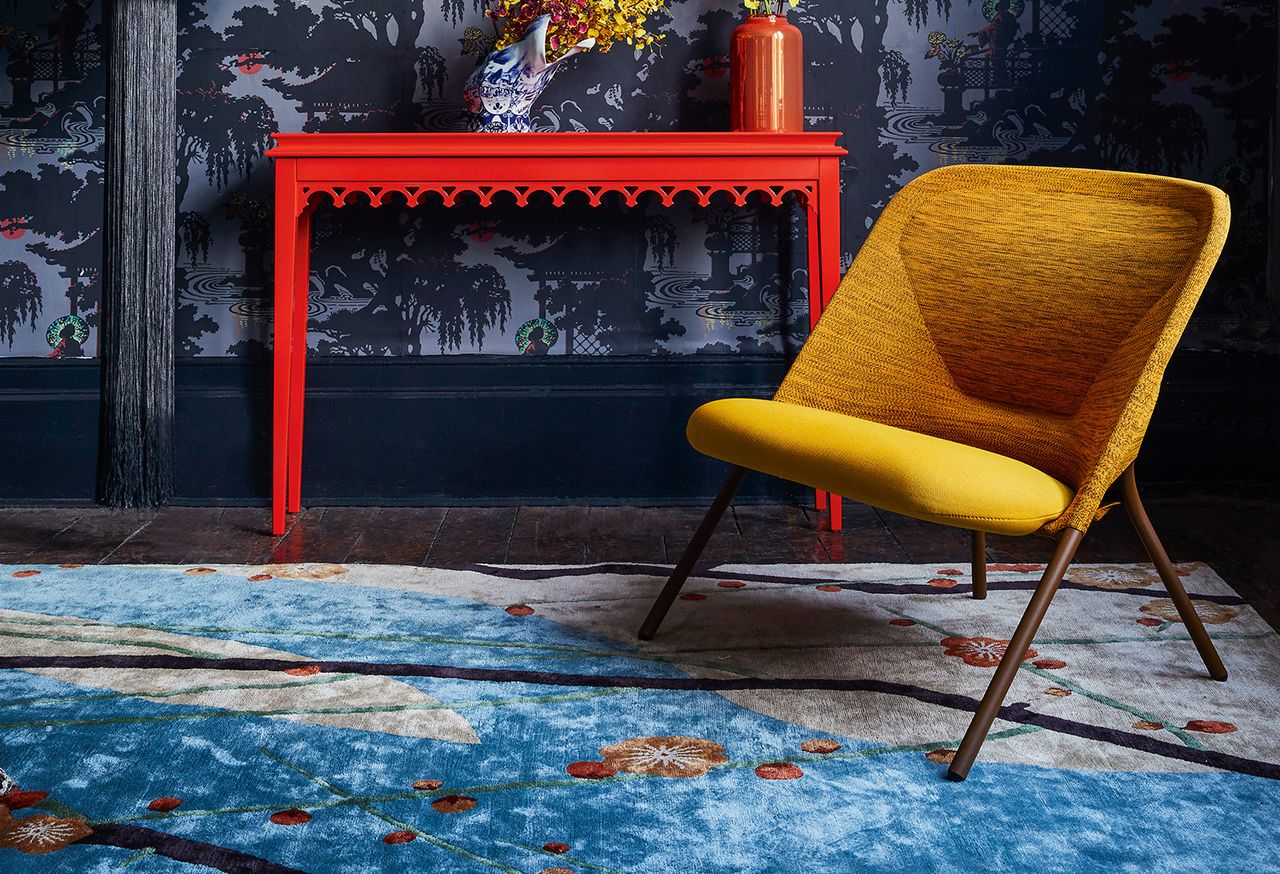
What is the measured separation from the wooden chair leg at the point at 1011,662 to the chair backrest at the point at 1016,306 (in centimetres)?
13

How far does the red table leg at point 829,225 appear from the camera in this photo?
2.95m

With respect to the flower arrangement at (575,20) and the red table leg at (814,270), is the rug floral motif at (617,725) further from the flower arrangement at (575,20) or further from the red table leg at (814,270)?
the flower arrangement at (575,20)

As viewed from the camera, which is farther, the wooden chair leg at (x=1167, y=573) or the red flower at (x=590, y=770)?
the wooden chair leg at (x=1167, y=573)

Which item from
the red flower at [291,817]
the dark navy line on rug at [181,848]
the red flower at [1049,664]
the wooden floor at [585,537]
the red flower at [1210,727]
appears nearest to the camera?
the dark navy line on rug at [181,848]

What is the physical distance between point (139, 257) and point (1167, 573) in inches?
102

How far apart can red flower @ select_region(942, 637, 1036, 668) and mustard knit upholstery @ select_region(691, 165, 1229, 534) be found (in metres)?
0.34

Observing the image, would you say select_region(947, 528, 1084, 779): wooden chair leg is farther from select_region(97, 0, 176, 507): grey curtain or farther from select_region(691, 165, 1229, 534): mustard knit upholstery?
select_region(97, 0, 176, 507): grey curtain

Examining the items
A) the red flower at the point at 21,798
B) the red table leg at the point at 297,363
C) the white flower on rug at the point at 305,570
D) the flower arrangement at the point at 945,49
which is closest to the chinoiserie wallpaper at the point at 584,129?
the flower arrangement at the point at 945,49

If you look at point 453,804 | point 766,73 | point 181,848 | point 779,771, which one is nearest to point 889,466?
point 779,771

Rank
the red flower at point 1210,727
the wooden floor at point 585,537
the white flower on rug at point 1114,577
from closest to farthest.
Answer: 1. the red flower at point 1210,727
2. the white flower on rug at point 1114,577
3. the wooden floor at point 585,537

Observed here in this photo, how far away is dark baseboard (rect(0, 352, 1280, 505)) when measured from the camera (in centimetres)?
334

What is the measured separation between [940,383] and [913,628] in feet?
1.51

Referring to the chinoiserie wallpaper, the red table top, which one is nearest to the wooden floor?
the chinoiserie wallpaper

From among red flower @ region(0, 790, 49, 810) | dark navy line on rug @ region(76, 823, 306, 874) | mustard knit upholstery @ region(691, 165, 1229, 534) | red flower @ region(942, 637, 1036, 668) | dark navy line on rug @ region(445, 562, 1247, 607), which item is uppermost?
mustard knit upholstery @ region(691, 165, 1229, 534)
